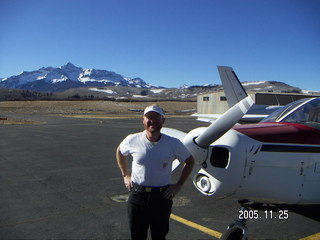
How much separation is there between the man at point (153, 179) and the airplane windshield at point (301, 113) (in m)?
1.97

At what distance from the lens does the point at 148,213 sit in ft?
9.37

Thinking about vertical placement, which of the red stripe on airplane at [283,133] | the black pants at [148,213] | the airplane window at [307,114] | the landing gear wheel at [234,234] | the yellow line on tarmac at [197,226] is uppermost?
the airplane window at [307,114]

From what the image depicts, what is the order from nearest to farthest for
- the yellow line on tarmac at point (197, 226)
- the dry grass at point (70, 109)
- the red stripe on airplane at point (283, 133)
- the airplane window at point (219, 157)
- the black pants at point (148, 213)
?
the black pants at point (148, 213), the airplane window at point (219, 157), the red stripe on airplane at point (283, 133), the yellow line on tarmac at point (197, 226), the dry grass at point (70, 109)

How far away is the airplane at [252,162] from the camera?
320 cm

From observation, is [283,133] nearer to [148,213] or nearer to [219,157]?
[219,157]

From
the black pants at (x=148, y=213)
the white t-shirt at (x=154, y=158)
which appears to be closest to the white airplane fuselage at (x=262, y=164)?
the white t-shirt at (x=154, y=158)

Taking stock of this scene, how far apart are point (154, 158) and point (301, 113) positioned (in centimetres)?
261

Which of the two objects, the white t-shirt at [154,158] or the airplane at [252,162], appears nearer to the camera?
the white t-shirt at [154,158]

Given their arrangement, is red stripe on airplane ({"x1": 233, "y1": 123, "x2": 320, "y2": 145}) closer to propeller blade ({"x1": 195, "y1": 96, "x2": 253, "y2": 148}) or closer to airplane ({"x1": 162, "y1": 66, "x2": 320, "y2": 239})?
airplane ({"x1": 162, "y1": 66, "x2": 320, "y2": 239})

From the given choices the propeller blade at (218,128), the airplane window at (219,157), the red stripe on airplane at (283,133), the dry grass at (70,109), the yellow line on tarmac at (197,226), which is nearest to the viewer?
the propeller blade at (218,128)

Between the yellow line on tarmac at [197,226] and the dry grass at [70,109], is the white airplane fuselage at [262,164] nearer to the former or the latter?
the yellow line on tarmac at [197,226]

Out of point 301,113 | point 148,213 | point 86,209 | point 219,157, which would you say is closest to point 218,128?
point 219,157

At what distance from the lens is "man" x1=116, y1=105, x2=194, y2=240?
286cm

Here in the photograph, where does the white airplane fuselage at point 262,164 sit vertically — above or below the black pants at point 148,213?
above
